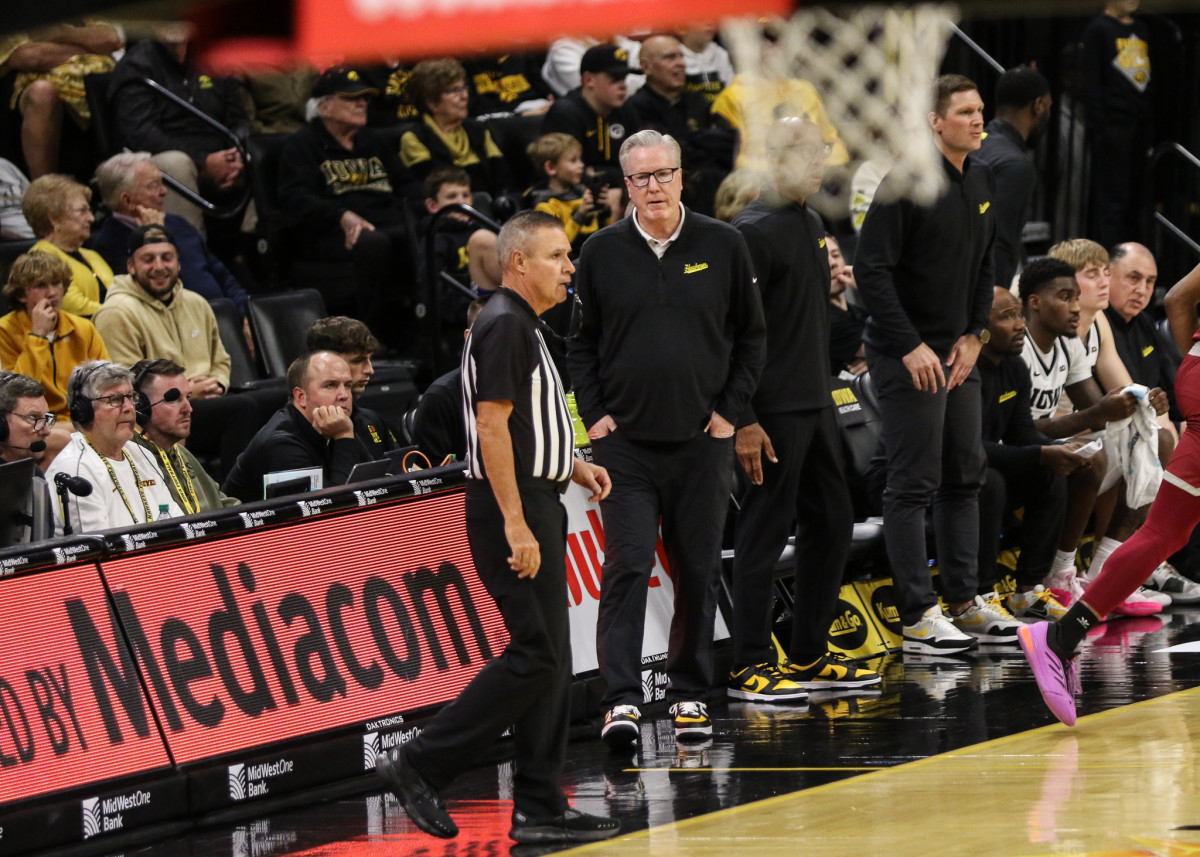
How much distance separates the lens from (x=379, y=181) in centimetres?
1218

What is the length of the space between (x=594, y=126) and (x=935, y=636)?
208 inches

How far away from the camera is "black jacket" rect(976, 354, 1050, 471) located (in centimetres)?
955

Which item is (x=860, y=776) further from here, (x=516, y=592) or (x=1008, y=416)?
(x=1008, y=416)

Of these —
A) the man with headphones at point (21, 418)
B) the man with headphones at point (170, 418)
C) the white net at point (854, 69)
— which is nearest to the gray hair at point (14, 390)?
the man with headphones at point (21, 418)

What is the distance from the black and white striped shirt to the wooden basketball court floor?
125 centimetres

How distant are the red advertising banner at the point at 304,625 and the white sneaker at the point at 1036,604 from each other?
10.9 ft

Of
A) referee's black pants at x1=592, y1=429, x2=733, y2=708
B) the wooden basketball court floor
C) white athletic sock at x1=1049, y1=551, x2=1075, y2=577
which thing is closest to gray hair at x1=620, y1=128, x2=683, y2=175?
referee's black pants at x1=592, y1=429, x2=733, y2=708

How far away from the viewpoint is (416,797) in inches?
237

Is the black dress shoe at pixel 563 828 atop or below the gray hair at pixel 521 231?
below

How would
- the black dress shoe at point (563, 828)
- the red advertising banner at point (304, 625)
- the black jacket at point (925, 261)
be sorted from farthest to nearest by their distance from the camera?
the black jacket at point (925, 261) → the red advertising banner at point (304, 625) → the black dress shoe at point (563, 828)

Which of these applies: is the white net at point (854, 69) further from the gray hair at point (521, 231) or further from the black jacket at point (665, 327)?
the gray hair at point (521, 231)

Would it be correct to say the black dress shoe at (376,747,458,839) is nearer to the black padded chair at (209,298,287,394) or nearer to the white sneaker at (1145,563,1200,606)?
the black padded chair at (209,298,287,394)

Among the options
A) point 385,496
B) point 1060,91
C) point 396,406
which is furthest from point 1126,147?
point 385,496

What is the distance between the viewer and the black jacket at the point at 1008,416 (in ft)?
31.3
